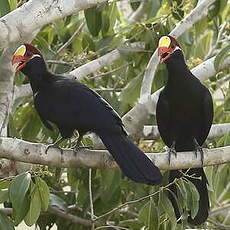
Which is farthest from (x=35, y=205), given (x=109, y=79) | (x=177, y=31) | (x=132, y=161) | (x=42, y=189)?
(x=109, y=79)

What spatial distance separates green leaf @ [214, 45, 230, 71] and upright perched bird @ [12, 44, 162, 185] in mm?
569

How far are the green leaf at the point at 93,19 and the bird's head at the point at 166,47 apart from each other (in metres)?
0.63

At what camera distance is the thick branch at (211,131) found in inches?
126

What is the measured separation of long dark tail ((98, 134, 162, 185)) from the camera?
2.42 meters

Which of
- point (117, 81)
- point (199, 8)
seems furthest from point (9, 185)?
point (117, 81)

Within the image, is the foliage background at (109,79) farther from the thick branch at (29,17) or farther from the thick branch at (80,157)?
the thick branch at (29,17)

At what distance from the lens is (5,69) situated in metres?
2.95

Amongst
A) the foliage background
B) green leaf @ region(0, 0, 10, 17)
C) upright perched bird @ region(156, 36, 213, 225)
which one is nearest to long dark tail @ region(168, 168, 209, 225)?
upright perched bird @ region(156, 36, 213, 225)

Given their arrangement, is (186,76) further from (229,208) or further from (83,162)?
(229,208)

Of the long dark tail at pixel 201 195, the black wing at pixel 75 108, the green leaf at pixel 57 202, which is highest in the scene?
the black wing at pixel 75 108

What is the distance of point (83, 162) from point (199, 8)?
117cm

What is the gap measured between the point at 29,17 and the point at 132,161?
603 millimetres

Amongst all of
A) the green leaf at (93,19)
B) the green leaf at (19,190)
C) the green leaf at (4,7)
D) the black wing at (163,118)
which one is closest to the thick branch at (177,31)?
the black wing at (163,118)

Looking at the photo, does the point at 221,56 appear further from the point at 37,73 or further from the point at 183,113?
the point at 37,73
